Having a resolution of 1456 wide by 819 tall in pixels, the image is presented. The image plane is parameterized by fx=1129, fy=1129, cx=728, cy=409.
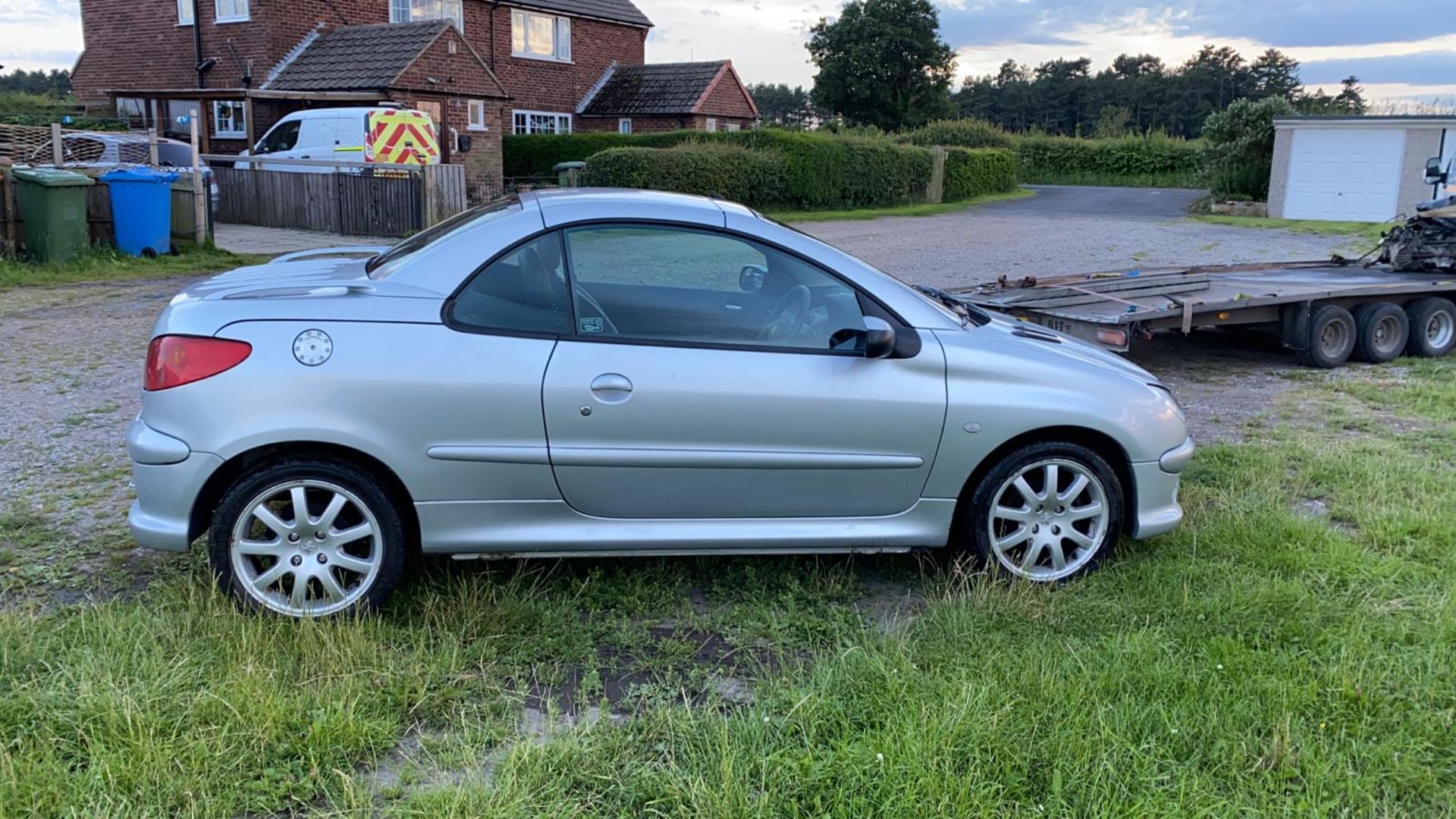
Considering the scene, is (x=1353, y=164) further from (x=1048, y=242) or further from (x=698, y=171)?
(x=698, y=171)

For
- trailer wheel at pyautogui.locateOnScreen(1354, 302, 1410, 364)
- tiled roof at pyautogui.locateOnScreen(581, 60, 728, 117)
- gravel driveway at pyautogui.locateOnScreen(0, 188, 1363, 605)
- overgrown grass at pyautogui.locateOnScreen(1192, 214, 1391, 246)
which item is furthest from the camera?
tiled roof at pyautogui.locateOnScreen(581, 60, 728, 117)

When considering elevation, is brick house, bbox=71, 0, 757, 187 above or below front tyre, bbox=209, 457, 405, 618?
above

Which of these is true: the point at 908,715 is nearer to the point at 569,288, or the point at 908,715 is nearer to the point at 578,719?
the point at 578,719

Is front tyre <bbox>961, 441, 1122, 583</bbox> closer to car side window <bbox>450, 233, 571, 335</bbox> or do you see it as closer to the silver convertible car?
the silver convertible car

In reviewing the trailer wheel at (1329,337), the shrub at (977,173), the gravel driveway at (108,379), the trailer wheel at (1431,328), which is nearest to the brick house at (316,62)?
the gravel driveway at (108,379)

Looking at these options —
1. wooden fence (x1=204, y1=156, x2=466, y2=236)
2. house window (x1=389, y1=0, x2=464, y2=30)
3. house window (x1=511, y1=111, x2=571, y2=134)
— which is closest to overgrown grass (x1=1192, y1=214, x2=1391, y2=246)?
wooden fence (x1=204, y1=156, x2=466, y2=236)

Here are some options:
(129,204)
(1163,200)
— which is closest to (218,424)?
(129,204)

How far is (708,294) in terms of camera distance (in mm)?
4641

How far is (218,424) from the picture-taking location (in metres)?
3.89

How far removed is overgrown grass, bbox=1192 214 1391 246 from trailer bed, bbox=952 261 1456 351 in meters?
13.5

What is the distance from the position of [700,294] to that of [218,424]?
1880 millimetres

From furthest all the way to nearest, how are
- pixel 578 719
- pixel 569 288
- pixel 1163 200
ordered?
pixel 1163 200 < pixel 569 288 < pixel 578 719

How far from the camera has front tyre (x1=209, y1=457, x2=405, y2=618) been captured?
394 centimetres

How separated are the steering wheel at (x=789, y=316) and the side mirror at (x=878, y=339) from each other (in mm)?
283
